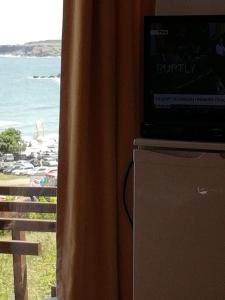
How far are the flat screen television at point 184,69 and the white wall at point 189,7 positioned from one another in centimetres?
18

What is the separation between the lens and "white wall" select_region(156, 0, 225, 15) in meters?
1.81

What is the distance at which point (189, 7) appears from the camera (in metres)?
1.83

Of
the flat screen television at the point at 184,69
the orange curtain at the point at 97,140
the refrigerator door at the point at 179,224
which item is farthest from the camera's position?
the orange curtain at the point at 97,140

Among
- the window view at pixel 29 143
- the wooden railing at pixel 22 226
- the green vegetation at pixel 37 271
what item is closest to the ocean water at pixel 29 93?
the window view at pixel 29 143

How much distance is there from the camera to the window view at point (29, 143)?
1.95 m

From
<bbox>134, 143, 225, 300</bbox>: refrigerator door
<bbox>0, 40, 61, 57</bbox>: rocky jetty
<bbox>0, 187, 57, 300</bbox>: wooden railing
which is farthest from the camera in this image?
<bbox>0, 187, 57, 300</bbox>: wooden railing

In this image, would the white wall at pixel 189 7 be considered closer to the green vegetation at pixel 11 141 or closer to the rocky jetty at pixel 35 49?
the rocky jetty at pixel 35 49

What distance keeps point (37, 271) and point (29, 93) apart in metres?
0.88

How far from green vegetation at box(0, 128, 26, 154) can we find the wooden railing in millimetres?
188

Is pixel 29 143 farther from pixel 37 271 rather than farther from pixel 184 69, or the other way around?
pixel 184 69

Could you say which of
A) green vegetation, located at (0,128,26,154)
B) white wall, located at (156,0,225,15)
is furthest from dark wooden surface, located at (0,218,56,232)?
white wall, located at (156,0,225,15)

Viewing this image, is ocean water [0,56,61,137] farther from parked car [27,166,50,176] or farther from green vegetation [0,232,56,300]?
green vegetation [0,232,56,300]

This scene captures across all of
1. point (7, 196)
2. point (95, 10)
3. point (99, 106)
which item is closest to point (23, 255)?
point (7, 196)

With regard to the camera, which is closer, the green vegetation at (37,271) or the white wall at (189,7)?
the white wall at (189,7)
